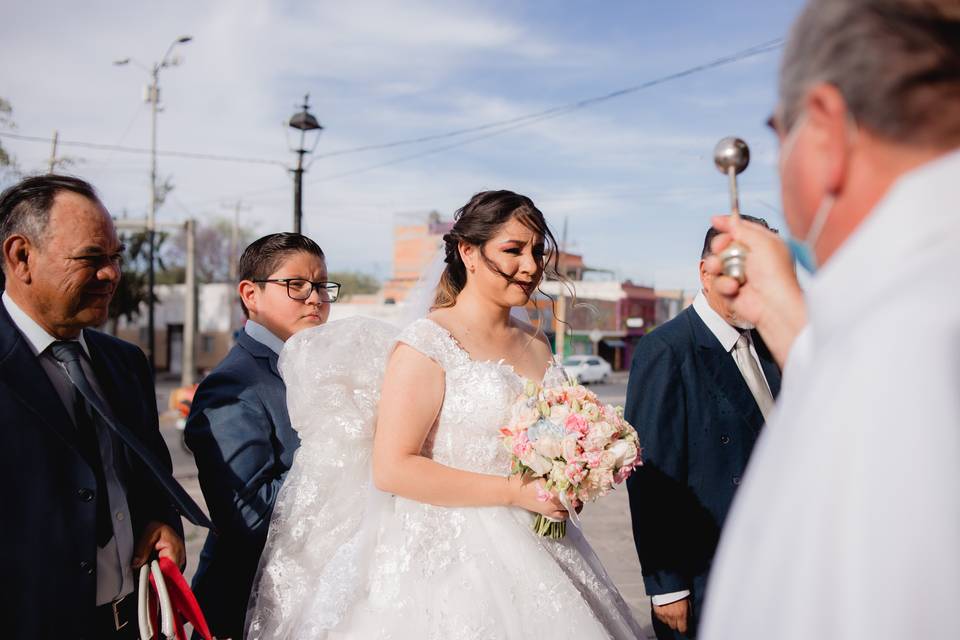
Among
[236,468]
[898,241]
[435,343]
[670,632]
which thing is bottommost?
[670,632]

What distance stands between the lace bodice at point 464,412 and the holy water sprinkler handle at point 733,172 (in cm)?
126

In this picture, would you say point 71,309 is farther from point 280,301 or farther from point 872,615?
point 872,615

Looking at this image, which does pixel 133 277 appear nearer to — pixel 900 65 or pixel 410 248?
pixel 410 248

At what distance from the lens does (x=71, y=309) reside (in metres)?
2.38

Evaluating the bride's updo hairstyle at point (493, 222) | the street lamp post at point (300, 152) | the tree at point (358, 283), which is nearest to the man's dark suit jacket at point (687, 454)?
the bride's updo hairstyle at point (493, 222)

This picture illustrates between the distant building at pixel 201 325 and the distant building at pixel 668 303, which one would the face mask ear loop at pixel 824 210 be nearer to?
the distant building at pixel 201 325

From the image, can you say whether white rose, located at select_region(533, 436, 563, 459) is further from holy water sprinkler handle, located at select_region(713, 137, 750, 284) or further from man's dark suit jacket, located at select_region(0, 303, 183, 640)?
man's dark suit jacket, located at select_region(0, 303, 183, 640)

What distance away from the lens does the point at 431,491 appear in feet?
8.33

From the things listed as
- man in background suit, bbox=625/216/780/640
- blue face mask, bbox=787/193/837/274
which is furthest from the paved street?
blue face mask, bbox=787/193/837/274

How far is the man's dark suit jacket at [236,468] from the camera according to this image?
2869 millimetres

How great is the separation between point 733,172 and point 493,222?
141 centimetres

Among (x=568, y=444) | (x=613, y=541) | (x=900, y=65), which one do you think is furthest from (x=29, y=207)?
(x=613, y=541)

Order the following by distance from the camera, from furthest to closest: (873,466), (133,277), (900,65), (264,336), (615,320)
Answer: (615,320) < (133,277) < (264,336) < (900,65) < (873,466)

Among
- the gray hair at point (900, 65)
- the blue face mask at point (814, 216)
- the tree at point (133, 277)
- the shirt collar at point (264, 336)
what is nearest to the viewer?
the gray hair at point (900, 65)
